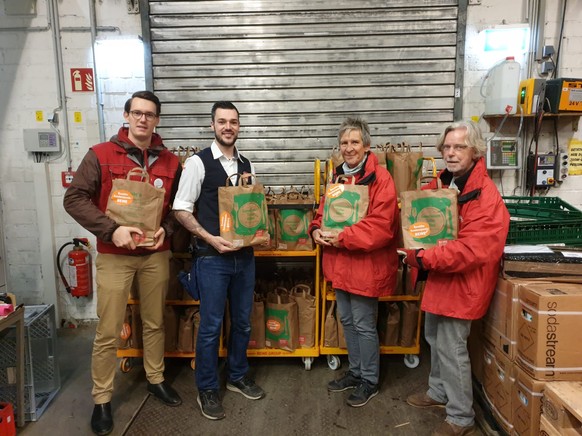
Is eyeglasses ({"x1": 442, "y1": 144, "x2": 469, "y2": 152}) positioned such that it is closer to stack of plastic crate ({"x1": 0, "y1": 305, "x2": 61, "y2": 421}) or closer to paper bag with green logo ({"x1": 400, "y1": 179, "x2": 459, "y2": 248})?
paper bag with green logo ({"x1": 400, "y1": 179, "x2": 459, "y2": 248})

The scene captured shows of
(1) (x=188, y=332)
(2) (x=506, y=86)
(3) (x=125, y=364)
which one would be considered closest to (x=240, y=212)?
(1) (x=188, y=332)

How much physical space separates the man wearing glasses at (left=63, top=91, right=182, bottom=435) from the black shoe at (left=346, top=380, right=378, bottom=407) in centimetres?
152

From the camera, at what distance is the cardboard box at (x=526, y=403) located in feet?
6.51

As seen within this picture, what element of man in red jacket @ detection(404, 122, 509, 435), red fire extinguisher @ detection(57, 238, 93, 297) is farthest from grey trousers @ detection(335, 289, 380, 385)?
red fire extinguisher @ detection(57, 238, 93, 297)

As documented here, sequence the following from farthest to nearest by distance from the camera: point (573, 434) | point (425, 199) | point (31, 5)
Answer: point (31, 5) → point (425, 199) → point (573, 434)

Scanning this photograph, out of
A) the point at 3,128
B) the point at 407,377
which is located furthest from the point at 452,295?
the point at 3,128

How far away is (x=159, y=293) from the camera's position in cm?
267

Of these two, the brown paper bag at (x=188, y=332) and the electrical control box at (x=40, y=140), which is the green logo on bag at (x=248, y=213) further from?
the electrical control box at (x=40, y=140)

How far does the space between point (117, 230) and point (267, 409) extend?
160 cm

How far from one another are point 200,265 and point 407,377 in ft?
6.23

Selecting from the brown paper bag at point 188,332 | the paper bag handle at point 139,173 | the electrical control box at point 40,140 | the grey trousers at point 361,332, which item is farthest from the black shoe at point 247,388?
the electrical control box at point 40,140

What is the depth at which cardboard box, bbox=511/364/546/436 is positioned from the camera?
1985 mm

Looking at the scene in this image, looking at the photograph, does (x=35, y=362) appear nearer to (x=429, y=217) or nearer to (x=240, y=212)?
(x=240, y=212)

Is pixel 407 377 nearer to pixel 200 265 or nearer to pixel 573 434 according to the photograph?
pixel 573 434
